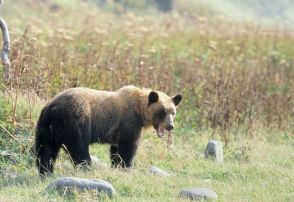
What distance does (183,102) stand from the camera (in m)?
17.6

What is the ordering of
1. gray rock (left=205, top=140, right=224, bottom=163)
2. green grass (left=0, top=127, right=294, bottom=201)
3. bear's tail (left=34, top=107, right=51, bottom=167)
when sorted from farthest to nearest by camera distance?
gray rock (left=205, top=140, right=224, bottom=163) → bear's tail (left=34, top=107, right=51, bottom=167) → green grass (left=0, top=127, right=294, bottom=201)

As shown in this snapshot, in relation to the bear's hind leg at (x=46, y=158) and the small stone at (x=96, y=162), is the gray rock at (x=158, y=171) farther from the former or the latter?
the bear's hind leg at (x=46, y=158)

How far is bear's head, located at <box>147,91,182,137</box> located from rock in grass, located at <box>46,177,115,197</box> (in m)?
2.35

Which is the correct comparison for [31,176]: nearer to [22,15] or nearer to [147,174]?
[147,174]

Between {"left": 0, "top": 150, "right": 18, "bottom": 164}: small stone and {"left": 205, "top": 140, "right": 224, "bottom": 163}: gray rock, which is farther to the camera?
{"left": 205, "top": 140, "right": 224, "bottom": 163}: gray rock

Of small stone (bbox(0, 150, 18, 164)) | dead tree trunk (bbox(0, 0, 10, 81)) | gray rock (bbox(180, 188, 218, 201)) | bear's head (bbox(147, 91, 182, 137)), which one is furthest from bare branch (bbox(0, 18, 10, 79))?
gray rock (bbox(180, 188, 218, 201))

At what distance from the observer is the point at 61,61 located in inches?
656

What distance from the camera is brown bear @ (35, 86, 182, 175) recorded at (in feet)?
37.3

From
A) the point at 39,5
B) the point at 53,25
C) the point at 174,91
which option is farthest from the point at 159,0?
the point at 174,91

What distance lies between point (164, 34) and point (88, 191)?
14431 millimetres

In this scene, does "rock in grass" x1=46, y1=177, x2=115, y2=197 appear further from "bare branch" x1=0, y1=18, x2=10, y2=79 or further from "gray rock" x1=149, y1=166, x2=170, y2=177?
"bare branch" x1=0, y1=18, x2=10, y2=79

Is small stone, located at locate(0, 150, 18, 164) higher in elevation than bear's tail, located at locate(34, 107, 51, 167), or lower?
lower

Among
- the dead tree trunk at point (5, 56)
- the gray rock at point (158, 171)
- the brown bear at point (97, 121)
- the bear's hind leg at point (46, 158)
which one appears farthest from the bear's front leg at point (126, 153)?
the dead tree trunk at point (5, 56)

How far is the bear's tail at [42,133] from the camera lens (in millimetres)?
11375
